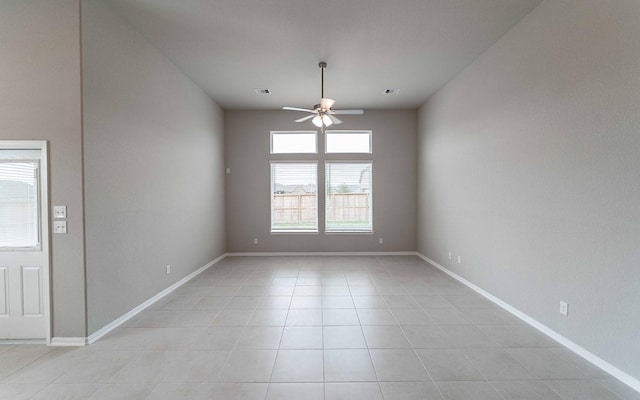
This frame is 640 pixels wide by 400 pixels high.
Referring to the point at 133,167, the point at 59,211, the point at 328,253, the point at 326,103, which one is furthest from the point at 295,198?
the point at 59,211

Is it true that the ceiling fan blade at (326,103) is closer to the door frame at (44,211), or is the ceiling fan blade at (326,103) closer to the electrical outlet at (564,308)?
the door frame at (44,211)

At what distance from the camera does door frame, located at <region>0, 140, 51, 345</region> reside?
259 cm

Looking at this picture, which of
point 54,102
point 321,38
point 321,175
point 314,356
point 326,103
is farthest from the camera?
point 321,175

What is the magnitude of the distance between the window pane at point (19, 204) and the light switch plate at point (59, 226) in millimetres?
223

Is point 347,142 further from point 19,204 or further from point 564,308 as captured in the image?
point 19,204

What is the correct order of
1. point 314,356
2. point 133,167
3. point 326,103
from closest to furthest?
point 314,356 < point 133,167 < point 326,103

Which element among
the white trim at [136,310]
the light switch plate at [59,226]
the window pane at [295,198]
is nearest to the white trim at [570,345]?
the window pane at [295,198]

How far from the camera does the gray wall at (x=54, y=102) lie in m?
2.58

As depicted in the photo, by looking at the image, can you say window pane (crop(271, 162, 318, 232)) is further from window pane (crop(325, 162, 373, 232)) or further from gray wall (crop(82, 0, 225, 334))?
gray wall (crop(82, 0, 225, 334))

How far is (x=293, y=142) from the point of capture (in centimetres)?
662

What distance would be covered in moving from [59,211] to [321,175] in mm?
4718

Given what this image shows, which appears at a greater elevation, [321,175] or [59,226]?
[321,175]

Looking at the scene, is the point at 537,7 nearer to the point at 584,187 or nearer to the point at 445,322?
the point at 584,187

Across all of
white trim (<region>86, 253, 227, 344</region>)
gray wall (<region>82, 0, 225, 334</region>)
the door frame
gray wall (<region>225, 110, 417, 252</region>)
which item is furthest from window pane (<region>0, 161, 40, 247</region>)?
gray wall (<region>225, 110, 417, 252</region>)
